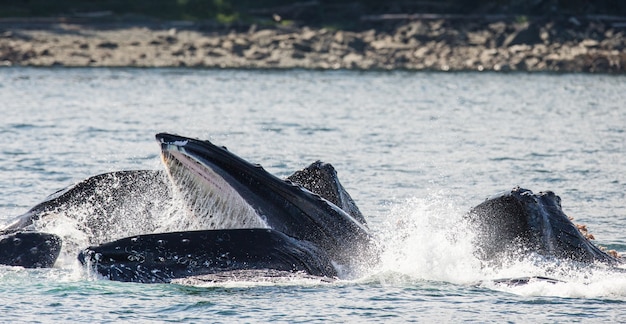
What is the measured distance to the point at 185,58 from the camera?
5097 centimetres

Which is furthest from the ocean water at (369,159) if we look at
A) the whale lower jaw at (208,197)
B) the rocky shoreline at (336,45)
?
the rocky shoreline at (336,45)

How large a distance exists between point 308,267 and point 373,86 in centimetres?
3309

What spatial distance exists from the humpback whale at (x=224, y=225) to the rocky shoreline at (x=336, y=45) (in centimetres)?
3595

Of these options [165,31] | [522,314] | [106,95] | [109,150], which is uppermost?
[165,31]

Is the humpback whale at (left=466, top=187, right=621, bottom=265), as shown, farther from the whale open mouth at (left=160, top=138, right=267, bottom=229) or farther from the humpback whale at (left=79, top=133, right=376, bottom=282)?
the whale open mouth at (left=160, top=138, right=267, bottom=229)

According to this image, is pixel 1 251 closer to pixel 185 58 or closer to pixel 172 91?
pixel 172 91

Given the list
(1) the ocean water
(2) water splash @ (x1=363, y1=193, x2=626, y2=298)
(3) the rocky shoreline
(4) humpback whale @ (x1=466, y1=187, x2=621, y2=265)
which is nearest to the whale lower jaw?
(1) the ocean water

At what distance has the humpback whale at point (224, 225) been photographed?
1231 centimetres

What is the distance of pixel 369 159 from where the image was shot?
25719 mm

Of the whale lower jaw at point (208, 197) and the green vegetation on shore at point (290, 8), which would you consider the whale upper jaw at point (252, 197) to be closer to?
the whale lower jaw at point (208, 197)

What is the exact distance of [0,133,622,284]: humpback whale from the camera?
485 inches

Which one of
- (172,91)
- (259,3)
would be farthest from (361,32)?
(172,91)

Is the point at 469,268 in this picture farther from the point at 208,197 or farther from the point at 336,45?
the point at 336,45

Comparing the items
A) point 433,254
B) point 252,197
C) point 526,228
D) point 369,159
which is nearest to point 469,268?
point 433,254
